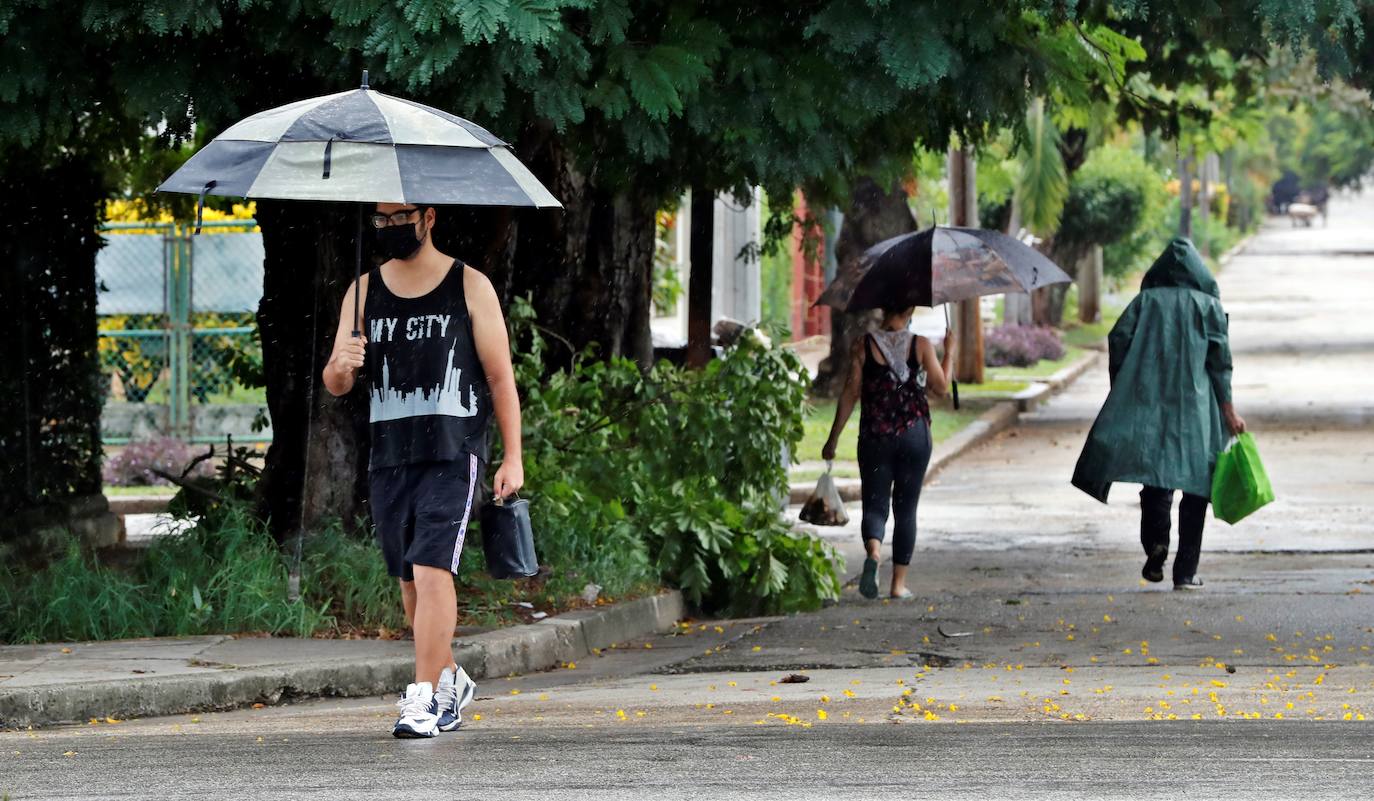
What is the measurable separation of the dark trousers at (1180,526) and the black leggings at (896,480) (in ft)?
3.98

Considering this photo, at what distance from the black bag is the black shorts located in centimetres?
10

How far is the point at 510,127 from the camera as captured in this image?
26.9ft

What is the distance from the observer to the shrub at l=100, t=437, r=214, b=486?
16766 mm

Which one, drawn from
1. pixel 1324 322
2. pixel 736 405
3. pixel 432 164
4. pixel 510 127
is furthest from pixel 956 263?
pixel 1324 322

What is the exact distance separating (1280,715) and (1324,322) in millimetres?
34745

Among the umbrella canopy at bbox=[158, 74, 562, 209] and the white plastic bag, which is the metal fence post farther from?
the umbrella canopy at bbox=[158, 74, 562, 209]

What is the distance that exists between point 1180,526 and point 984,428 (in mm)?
10219

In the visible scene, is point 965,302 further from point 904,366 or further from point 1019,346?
point 904,366

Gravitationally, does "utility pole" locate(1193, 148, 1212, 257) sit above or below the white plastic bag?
above

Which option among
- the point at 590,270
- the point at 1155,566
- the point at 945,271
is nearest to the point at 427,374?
the point at 945,271

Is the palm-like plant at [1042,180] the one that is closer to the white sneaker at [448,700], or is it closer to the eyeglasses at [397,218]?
the eyeglasses at [397,218]

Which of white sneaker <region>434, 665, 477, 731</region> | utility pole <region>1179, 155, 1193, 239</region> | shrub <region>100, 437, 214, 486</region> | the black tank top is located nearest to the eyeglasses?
the black tank top

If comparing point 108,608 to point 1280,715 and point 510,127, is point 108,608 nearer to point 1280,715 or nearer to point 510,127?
point 510,127

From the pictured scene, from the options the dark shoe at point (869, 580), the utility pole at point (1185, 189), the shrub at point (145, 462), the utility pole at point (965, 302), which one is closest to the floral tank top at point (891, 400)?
the dark shoe at point (869, 580)
